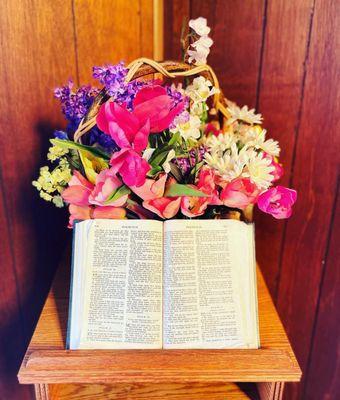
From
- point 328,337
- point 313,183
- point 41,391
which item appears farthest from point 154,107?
point 328,337

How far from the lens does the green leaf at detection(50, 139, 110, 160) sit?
708 mm

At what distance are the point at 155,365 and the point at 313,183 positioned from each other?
722 millimetres

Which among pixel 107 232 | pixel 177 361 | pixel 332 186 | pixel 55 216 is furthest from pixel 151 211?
pixel 332 186

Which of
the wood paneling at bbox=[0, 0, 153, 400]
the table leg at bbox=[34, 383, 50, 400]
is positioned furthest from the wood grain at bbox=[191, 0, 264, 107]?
the table leg at bbox=[34, 383, 50, 400]

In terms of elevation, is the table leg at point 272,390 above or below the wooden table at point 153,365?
below

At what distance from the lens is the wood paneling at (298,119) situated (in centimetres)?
104

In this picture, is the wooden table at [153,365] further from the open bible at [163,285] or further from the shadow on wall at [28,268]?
the shadow on wall at [28,268]

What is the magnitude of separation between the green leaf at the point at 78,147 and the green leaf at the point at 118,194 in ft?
0.25

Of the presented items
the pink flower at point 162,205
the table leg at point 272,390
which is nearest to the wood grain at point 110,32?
the pink flower at point 162,205

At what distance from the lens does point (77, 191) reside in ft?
2.44

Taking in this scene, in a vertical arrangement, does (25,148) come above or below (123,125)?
below

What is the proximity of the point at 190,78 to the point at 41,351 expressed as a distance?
0.66 meters

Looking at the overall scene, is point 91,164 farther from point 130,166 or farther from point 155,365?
point 155,365

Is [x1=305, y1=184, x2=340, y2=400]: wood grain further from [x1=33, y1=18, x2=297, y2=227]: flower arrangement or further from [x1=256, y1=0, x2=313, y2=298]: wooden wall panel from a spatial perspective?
[x1=33, y1=18, x2=297, y2=227]: flower arrangement
